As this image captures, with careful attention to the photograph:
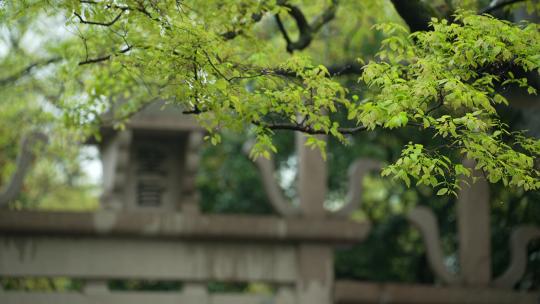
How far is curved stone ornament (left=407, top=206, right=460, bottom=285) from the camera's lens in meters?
10.4

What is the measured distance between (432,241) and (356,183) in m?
1.20

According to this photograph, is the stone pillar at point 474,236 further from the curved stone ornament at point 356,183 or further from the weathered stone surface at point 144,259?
the weathered stone surface at point 144,259

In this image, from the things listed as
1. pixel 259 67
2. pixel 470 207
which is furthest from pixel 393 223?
pixel 259 67

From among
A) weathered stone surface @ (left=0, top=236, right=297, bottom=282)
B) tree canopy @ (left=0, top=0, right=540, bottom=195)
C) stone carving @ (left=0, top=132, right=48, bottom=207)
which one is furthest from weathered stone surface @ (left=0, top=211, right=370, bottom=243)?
tree canopy @ (left=0, top=0, right=540, bottom=195)

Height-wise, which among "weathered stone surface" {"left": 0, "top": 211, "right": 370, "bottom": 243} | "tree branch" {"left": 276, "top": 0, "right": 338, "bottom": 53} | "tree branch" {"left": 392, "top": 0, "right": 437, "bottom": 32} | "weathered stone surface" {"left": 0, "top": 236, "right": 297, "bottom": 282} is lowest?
"weathered stone surface" {"left": 0, "top": 236, "right": 297, "bottom": 282}

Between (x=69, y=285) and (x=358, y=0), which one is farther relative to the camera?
(x=69, y=285)

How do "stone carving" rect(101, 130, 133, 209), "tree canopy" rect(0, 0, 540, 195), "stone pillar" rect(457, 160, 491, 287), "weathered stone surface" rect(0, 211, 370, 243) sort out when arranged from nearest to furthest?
"tree canopy" rect(0, 0, 540, 195) → "weathered stone surface" rect(0, 211, 370, 243) → "stone carving" rect(101, 130, 133, 209) → "stone pillar" rect(457, 160, 491, 287)

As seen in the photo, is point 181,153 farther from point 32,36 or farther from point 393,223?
point 393,223

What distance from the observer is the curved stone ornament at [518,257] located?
34.8ft

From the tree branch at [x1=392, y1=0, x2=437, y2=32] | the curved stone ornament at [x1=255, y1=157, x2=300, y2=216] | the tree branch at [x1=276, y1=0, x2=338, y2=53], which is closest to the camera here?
the tree branch at [x1=392, y1=0, x2=437, y2=32]

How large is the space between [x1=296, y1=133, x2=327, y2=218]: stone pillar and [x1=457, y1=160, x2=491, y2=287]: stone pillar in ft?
6.11

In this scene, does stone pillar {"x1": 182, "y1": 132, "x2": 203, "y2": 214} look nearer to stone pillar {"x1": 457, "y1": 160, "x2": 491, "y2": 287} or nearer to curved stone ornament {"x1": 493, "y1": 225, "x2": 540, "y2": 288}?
stone pillar {"x1": 457, "y1": 160, "x2": 491, "y2": 287}

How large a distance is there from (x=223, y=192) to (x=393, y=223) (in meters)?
3.18

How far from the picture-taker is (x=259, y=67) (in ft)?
20.1
